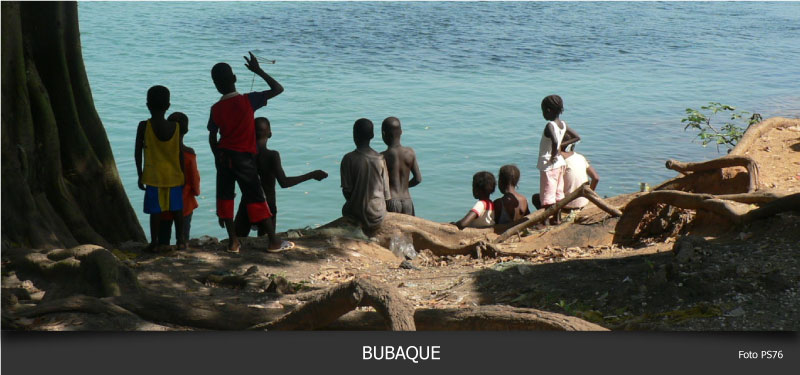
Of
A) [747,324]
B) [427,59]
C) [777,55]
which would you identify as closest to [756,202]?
[747,324]

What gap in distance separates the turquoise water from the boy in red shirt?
15.5 feet

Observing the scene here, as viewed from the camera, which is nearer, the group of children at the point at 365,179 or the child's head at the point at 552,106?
the group of children at the point at 365,179

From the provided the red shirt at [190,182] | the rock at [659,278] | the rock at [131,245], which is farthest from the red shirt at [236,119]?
the rock at [659,278]

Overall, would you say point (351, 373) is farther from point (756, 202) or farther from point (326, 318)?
point (756, 202)

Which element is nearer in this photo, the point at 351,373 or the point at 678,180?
the point at 351,373

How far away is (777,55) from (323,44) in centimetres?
1310

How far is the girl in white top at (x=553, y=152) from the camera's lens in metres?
8.56

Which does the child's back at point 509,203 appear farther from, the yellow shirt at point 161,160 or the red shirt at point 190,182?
the yellow shirt at point 161,160

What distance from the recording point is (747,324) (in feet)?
13.2

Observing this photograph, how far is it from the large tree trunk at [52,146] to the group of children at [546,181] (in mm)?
3288

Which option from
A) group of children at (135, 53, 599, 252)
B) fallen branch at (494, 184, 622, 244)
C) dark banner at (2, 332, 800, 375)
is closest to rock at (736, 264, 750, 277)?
dark banner at (2, 332, 800, 375)

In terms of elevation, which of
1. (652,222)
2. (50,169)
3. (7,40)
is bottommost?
(652,222)

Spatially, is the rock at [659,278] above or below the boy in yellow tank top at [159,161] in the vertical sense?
below

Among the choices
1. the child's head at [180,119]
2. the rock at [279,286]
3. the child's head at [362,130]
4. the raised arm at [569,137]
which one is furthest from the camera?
the raised arm at [569,137]
